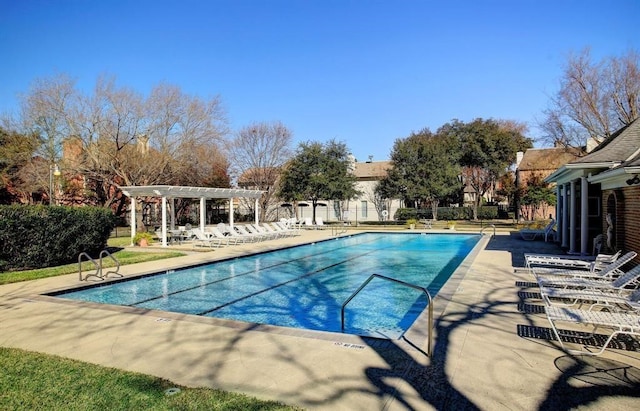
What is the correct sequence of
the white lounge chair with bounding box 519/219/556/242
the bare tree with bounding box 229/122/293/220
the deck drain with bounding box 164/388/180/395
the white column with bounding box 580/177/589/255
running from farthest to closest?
the bare tree with bounding box 229/122/293/220, the white lounge chair with bounding box 519/219/556/242, the white column with bounding box 580/177/589/255, the deck drain with bounding box 164/388/180/395

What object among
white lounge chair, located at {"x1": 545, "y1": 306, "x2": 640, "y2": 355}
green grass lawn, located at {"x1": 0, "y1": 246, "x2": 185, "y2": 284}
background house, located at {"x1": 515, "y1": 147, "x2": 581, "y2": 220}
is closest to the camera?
white lounge chair, located at {"x1": 545, "y1": 306, "x2": 640, "y2": 355}

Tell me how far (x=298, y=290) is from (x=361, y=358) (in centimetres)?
595

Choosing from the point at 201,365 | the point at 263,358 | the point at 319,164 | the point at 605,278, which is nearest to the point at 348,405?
the point at 263,358

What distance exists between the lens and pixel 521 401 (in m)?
3.53

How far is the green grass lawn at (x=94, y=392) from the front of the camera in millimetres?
3557

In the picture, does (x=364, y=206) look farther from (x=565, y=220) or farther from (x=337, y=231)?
(x=565, y=220)

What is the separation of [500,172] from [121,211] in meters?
33.1

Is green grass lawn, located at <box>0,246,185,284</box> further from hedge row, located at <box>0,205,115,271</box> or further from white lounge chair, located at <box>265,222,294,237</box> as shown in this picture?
white lounge chair, located at <box>265,222,294,237</box>

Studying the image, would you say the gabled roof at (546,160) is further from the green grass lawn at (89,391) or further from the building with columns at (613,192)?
the green grass lawn at (89,391)

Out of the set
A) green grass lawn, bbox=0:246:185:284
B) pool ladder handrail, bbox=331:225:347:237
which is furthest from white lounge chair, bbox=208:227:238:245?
pool ladder handrail, bbox=331:225:347:237

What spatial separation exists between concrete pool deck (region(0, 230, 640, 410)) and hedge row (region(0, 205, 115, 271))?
5760mm

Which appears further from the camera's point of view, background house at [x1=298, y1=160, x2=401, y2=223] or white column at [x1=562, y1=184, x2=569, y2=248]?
background house at [x1=298, y1=160, x2=401, y2=223]

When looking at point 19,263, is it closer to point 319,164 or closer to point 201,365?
point 201,365

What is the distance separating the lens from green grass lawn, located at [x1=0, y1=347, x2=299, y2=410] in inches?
140
